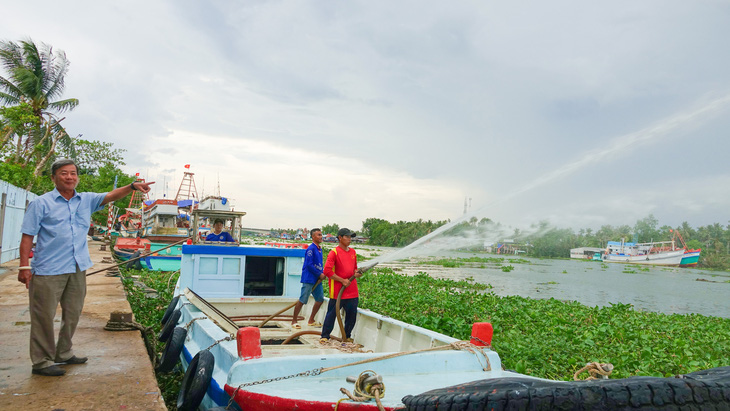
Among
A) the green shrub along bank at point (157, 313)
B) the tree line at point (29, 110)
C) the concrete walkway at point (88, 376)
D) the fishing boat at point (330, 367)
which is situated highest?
the tree line at point (29, 110)

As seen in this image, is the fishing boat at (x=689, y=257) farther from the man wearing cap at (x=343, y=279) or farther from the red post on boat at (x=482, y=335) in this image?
the red post on boat at (x=482, y=335)

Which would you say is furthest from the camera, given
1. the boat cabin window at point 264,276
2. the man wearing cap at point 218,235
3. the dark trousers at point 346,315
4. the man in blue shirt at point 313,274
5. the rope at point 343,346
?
the man wearing cap at point 218,235

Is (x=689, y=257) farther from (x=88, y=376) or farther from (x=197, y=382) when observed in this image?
(x=88, y=376)

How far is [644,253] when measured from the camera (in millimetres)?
62062

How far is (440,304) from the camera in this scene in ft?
39.0

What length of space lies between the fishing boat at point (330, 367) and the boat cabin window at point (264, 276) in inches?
31.9

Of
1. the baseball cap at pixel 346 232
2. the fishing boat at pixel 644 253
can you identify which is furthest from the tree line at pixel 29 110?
the fishing boat at pixel 644 253

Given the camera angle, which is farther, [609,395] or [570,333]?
[570,333]

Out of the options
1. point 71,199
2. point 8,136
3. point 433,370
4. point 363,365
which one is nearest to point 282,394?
point 363,365

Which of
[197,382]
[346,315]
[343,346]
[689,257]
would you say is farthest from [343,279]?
[689,257]

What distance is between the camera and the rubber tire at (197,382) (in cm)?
419

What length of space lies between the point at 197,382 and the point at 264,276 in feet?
15.7

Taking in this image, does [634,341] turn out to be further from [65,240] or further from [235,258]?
[65,240]

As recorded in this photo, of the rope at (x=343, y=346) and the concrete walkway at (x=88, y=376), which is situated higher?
the rope at (x=343, y=346)
